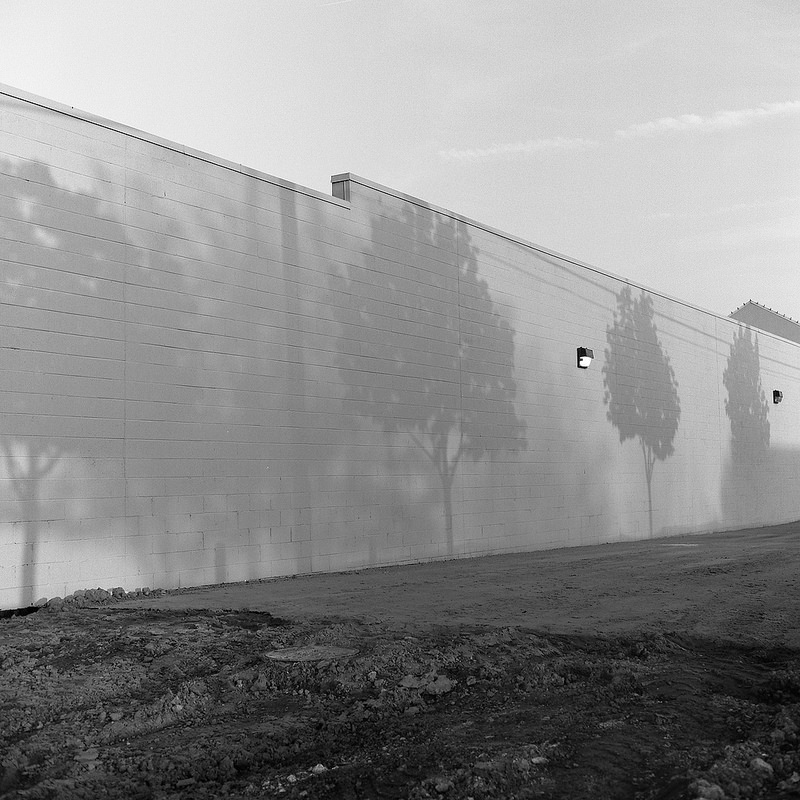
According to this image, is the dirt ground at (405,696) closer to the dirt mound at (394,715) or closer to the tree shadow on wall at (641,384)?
the dirt mound at (394,715)

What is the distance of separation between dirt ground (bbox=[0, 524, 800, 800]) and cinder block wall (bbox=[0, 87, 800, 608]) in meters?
1.31

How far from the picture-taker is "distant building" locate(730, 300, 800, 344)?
44.0 m

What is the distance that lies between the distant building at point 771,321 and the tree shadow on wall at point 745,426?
1972cm

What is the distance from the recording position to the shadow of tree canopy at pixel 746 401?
78.2 ft

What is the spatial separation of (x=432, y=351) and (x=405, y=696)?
885 cm

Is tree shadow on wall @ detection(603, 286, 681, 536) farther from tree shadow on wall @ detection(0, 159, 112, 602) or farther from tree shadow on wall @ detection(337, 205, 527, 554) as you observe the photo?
tree shadow on wall @ detection(0, 159, 112, 602)

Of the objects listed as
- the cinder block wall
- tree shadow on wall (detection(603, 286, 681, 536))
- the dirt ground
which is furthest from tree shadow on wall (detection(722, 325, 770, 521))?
the dirt ground

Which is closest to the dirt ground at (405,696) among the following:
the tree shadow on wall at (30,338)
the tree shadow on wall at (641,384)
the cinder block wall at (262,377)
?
the tree shadow on wall at (30,338)

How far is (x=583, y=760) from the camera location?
3.80m

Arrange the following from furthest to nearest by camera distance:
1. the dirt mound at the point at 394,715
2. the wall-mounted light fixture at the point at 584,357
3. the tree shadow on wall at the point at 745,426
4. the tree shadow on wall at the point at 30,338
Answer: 1. the tree shadow on wall at the point at 745,426
2. the wall-mounted light fixture at the point at 584,357
3. the tree shadow on wall at the point at 30,338
4. the dirt mound at the point at 394,715

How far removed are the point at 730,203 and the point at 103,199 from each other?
2727cm

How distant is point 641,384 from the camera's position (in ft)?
63.3

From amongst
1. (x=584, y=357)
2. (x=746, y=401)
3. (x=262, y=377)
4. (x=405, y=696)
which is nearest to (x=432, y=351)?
(x=262, y=377)

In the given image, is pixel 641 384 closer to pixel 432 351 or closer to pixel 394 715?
pixel 432 351
